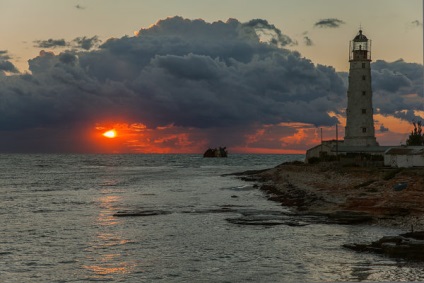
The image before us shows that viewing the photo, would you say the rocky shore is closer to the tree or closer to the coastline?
the coastline

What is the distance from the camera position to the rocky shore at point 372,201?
→ 2536cm

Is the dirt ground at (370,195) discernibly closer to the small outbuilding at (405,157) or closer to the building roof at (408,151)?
the small outbuilding at (405,157)

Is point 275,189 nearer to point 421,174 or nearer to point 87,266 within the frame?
point 421,174

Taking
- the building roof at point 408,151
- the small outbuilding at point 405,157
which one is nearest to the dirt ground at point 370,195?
the small outbuilding at point 405,157

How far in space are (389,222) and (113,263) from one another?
63.1ft

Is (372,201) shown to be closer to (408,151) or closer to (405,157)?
(405,157)

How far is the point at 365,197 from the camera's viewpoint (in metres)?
42.6

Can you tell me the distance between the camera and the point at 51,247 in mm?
28203

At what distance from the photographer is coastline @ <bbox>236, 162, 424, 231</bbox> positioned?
3475 cm

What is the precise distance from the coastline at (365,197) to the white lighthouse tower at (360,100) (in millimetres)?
20380

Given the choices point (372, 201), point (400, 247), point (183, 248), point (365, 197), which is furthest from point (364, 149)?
point (183, 248)

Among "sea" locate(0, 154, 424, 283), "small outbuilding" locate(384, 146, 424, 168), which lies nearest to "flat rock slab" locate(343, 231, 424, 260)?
"sea" locate(0, 154, 424, 283)

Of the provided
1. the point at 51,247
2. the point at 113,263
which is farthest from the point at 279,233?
the point at 51,247

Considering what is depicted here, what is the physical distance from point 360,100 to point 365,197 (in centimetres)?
4250
